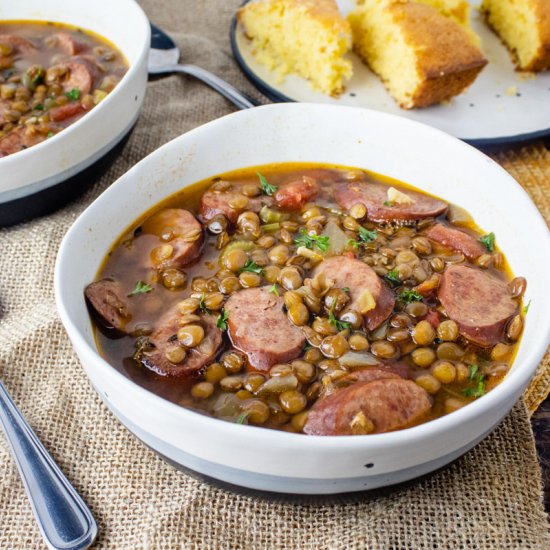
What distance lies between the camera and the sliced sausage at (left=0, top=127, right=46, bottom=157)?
338 cm

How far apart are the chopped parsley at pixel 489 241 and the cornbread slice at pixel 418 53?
149cm

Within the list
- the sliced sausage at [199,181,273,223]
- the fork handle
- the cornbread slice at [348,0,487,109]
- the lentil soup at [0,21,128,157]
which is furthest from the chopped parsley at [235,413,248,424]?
the cornbread slice at [348,0,487,109]

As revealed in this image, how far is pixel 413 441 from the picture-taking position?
192 centimetres

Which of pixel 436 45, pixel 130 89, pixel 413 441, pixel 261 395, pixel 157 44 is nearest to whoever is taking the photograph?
pixel 413 441

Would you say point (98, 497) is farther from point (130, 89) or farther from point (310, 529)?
point (130, 89)

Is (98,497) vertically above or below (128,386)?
below

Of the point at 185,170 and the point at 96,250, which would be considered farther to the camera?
the point at 185,170

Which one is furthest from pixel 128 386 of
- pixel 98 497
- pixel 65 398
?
pixel 65 398

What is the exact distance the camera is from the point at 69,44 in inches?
161

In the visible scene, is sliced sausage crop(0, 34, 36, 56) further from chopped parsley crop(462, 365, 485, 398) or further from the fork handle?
chopped parsley crop(462, 365, 485, 398)

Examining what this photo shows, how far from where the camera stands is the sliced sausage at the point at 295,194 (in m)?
3.02

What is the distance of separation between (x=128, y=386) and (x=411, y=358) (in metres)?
0.97

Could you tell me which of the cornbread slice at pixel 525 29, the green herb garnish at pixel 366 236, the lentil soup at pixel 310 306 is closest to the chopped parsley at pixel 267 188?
the lentil soup at pixel 310 306

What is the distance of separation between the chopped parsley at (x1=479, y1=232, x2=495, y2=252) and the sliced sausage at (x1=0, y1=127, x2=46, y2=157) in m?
2.06
